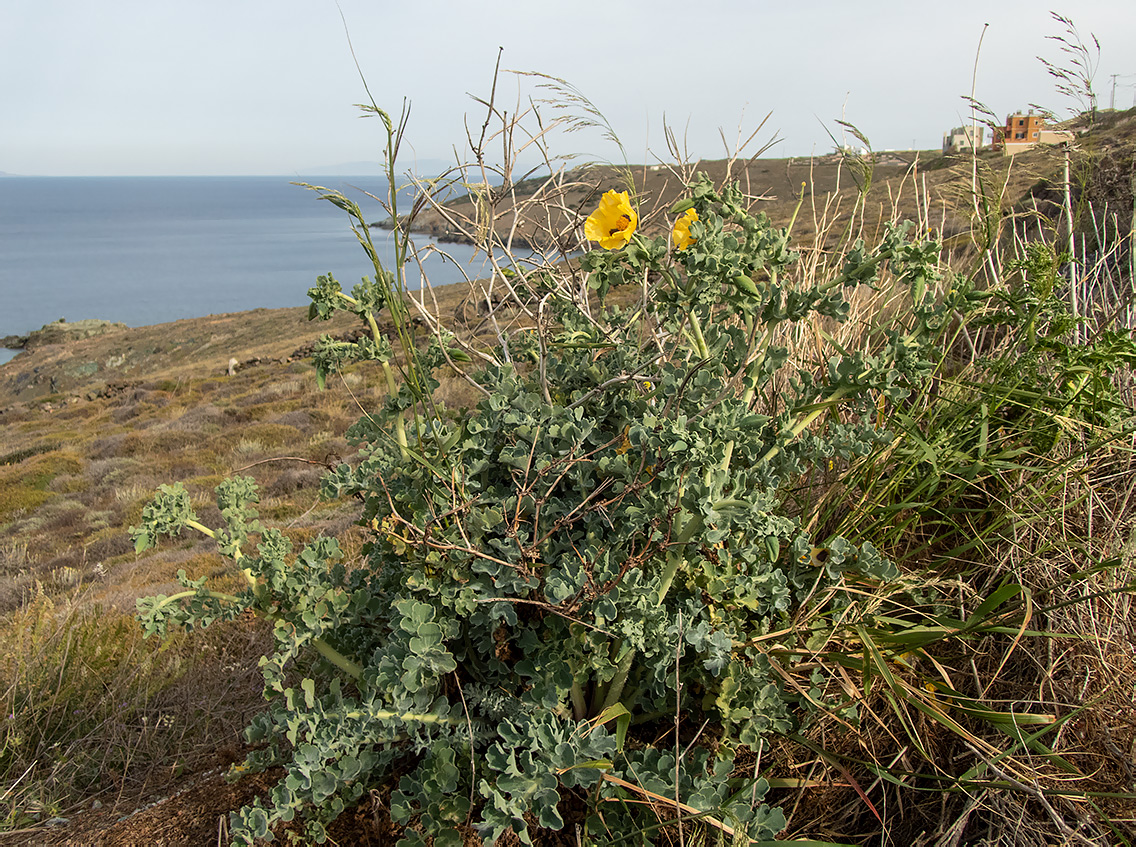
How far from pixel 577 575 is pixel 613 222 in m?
0.75

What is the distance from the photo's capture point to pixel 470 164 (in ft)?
5.43

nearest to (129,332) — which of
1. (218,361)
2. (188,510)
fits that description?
(218,361)

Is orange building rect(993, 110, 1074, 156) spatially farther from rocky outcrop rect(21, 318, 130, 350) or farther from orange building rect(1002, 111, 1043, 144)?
rocky outcrop rect(21, 318, 130, 350)

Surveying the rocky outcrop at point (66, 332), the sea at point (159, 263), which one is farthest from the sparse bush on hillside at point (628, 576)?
the rocky outcrop at point (66, 332)

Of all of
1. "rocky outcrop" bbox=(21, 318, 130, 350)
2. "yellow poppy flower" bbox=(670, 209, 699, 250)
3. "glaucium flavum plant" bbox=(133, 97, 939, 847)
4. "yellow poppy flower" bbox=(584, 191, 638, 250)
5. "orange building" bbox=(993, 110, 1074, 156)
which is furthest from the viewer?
"rocky outcrop" bbox=(21, 318, 130, 350)

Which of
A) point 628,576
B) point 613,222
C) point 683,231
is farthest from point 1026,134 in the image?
point 628,576

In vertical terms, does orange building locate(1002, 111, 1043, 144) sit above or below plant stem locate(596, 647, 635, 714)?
above

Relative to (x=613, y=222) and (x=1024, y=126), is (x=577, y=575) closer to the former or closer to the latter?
(x=613, y=222)

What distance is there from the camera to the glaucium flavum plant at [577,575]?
1344mm

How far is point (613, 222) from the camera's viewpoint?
4.95ft

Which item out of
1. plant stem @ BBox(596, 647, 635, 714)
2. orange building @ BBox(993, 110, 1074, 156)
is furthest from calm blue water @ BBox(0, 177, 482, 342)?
orange building @ BBox(993, 110, 1074, 156)

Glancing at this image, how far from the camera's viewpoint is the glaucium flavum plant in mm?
1344

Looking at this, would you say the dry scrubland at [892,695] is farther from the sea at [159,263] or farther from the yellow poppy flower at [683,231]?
the sea at [159,263]

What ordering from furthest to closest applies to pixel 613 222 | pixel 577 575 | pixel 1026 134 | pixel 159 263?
pixel 159 263 → pixel 1026 134 → pixel 613 222 → pixel 577 575
